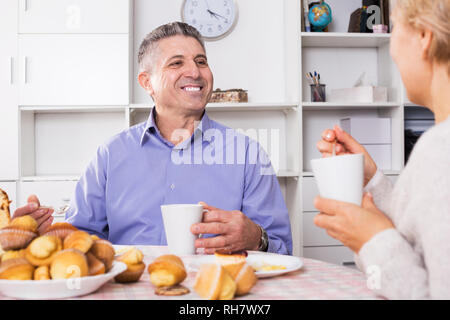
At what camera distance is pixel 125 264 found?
30.1 inches

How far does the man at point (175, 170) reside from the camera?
5.04 ft

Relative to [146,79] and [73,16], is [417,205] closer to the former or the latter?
[146,79]

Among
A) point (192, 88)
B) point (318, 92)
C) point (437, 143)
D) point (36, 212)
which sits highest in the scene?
point (318, 92)

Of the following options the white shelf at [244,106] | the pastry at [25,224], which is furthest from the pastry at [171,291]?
the white shelf at [244,106]

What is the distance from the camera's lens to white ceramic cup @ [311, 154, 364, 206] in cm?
66

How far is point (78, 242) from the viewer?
0.68m

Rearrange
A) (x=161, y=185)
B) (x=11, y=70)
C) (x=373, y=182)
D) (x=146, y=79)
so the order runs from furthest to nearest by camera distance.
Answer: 1. (x=11, y=70)
2. (x=146, y=79)
3. (x=161, y=185)
4. (x=373, y=182)

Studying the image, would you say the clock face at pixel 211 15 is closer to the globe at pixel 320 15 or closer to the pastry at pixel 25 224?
the globe at pixel 320 15

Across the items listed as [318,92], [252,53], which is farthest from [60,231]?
[252,53]

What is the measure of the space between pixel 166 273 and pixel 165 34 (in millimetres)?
1220

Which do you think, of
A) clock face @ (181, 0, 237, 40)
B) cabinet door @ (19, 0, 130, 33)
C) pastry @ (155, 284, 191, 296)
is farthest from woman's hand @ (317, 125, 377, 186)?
clock face @ (181, 0, 237, 40)

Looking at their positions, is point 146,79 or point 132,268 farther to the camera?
point 146,79

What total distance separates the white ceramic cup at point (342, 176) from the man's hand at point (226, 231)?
1.22 ft
